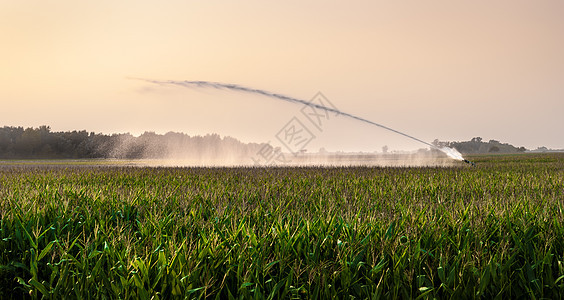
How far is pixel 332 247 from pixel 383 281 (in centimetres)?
97

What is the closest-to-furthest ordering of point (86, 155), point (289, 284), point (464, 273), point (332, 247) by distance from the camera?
point (289, 284), point (464, 273), point (332, 247), point (86, 155)

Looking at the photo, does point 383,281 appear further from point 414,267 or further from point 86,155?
point 86,155

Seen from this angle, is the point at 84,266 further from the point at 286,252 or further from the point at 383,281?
the point at 383,281

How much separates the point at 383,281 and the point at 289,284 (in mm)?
988

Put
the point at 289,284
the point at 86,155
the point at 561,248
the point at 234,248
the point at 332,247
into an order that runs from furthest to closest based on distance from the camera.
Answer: the point at 86,155 → the point at 561,248 → the point at 332,247 → the point at 234,248 → the point at 289,284

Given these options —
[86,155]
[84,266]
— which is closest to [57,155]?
[86,155]

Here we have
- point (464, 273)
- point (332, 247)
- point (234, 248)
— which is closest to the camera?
point (464, 273)

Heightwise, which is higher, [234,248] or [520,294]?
[234,248]

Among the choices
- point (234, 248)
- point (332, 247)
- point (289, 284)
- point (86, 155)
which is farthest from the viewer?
point (86, 155)

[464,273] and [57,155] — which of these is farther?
[57,155]

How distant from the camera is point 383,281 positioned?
3939 millimetres

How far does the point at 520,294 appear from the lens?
4.08m

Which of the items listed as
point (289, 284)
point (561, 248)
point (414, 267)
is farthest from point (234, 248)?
point (561, 248)

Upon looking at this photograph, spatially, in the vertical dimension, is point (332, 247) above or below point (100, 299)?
above
